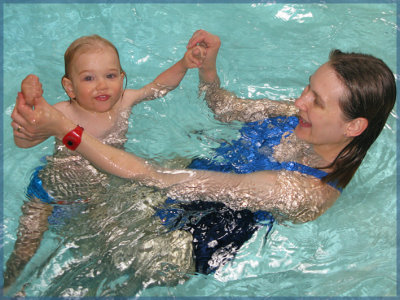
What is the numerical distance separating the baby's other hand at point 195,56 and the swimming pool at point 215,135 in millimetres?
497

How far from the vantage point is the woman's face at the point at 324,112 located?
2312 mm

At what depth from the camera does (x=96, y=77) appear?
2711 millimetres

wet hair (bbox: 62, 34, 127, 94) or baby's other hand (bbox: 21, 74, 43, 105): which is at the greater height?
wet hair (bbox: 62, 34, 127, 94)

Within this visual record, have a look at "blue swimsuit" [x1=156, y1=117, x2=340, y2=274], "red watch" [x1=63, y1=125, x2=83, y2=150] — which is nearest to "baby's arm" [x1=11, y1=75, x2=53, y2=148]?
"red watch" [x1=63, y1=125, x2=83, y2=150]

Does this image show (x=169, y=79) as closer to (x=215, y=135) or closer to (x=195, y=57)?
(x=195, y=57)

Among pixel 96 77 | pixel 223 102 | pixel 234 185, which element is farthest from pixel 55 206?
pixel 223 102

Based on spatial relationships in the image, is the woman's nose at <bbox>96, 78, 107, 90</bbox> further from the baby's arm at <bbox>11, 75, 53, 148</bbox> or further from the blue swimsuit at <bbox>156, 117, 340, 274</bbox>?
the blue swimsuit at <bbox>156, 117, 340, 274</bbox>

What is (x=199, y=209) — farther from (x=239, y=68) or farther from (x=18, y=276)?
(x=239, y=68)

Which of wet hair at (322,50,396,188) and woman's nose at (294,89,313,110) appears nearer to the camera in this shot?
wet hair at (322,50,396,188)

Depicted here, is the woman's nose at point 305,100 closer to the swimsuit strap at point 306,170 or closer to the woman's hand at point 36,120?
the swimsuit strap at point 306,170

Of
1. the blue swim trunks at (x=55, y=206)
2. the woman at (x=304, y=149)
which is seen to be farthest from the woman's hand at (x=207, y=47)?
the blue swim trunks at (x=55, y=206)

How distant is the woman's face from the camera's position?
91.0 inches

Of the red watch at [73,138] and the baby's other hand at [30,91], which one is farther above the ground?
the baby's other hand at [30,91]

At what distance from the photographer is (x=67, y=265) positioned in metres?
2.65
